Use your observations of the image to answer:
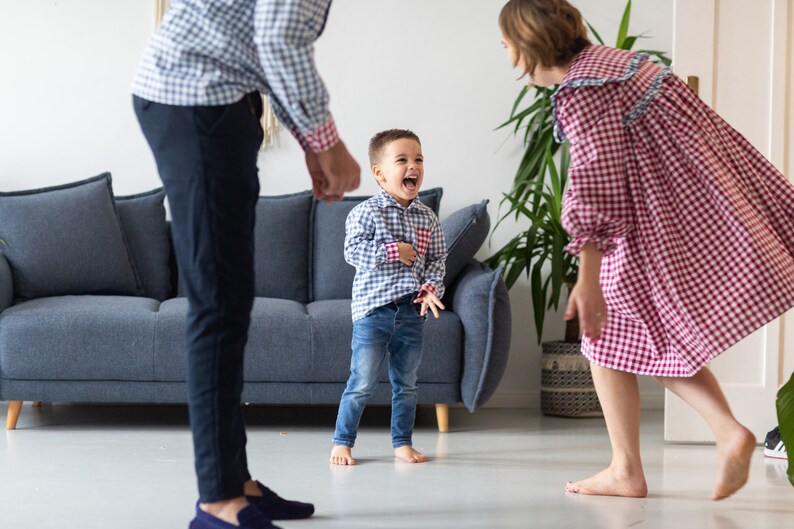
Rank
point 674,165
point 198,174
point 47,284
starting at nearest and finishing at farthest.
Answer: 1. point 198,174
2. point 674,165
3. point 47,284

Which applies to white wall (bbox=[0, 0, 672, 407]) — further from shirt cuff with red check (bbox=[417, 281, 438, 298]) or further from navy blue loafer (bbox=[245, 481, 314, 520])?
navy blue loafer (bbox=[245, 481, 314, 520])

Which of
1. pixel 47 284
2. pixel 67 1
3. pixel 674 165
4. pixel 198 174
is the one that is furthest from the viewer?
pixel 67 1

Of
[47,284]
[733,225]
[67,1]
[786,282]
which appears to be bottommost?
[47,284]

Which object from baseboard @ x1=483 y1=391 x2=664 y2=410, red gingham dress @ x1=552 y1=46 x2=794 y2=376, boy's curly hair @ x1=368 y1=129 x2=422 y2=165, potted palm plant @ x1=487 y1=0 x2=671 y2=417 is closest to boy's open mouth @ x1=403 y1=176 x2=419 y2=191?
boy's curly hair @ x1=368 y1=129 x2=422 y2=165

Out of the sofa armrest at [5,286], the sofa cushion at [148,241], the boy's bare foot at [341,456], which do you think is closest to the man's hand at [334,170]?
the boy's bare foot at [341,456]

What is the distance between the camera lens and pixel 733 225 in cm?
176

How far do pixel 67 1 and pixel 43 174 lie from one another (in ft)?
2.38

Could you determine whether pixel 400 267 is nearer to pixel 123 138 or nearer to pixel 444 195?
pixel 444 195

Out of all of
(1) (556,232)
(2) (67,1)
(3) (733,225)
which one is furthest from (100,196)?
(3) (733,225)

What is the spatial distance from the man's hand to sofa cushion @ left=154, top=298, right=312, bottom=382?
1.41m

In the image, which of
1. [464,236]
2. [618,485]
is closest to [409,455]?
[618,485]

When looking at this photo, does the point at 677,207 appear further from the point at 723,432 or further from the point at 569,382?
the point at 569,382

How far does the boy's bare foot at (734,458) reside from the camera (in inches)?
69.7

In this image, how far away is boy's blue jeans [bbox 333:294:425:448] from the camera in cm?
252
